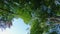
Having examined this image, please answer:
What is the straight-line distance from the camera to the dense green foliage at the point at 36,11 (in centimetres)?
361

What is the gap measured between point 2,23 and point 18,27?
0.24 m

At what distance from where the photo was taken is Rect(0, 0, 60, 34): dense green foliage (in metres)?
3.61

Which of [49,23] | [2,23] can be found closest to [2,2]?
[2,23]

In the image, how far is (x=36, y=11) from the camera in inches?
143

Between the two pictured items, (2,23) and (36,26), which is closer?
(36,26)

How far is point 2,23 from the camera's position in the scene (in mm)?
3893

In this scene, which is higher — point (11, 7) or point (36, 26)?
point (11, 7)

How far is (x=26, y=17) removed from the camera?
372cm

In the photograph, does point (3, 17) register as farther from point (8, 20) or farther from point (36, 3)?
point (36, 3)

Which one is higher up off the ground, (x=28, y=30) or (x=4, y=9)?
(x=4, y=9)

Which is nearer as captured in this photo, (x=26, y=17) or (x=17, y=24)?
(x=26, y=17)

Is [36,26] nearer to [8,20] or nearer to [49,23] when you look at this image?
[49,23]

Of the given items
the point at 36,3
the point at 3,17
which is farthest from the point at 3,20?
the point at 36,3

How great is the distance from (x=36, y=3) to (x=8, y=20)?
535 millimetres
